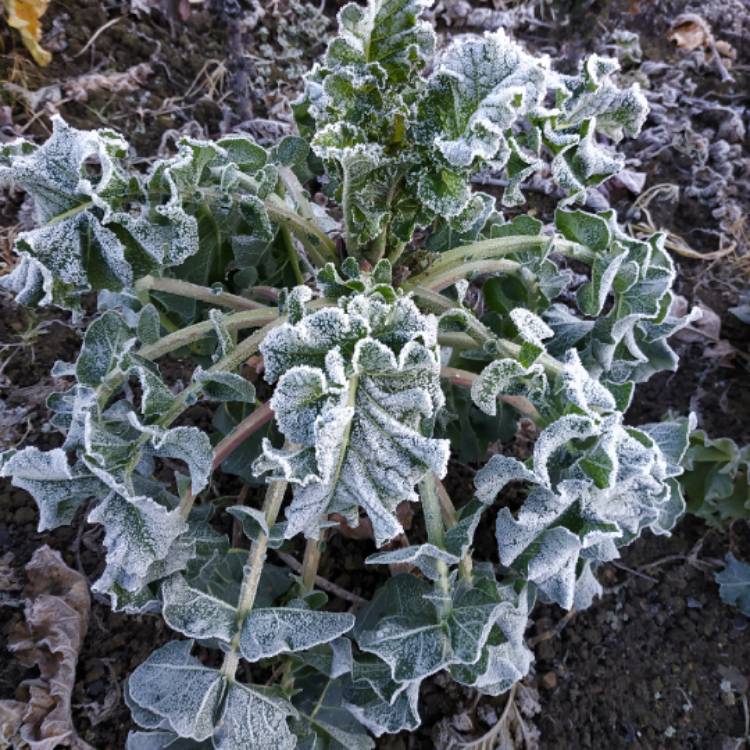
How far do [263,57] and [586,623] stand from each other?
8.53 feet

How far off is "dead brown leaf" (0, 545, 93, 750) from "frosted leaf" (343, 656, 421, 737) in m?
0.78

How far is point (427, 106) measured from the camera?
157cm

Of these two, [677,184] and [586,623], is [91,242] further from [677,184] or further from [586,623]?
[677,184]

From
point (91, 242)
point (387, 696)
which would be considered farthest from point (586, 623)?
point (91, 242)

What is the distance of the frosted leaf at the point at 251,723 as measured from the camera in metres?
1.51

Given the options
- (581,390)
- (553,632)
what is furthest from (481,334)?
(553,632)

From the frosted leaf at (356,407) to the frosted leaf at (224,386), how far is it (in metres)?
0.15

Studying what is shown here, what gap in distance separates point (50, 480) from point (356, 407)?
626 mm

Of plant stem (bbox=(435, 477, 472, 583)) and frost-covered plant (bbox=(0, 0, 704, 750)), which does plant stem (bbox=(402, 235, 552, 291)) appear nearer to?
frost-covered plant (bbox=(0, 0, 704, 750))

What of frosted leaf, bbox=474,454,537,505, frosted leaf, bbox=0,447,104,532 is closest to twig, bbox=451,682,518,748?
frosted leaf, bbox=474,454,537,505

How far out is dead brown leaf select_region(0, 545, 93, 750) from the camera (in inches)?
75.9

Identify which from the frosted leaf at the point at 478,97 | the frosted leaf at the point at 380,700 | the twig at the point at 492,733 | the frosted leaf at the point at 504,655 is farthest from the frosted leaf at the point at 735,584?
the frosted leaf at the point at 478,97

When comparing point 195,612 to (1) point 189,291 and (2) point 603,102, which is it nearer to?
(1) point 189,291

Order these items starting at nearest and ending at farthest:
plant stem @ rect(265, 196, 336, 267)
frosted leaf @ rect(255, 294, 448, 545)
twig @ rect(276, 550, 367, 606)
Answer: frosted leaf @ rect(255, 294, 448, 545)
plant stem @ rect(265, 196, 336, 267)
twig @ rect(276, 550, 367, 606)
